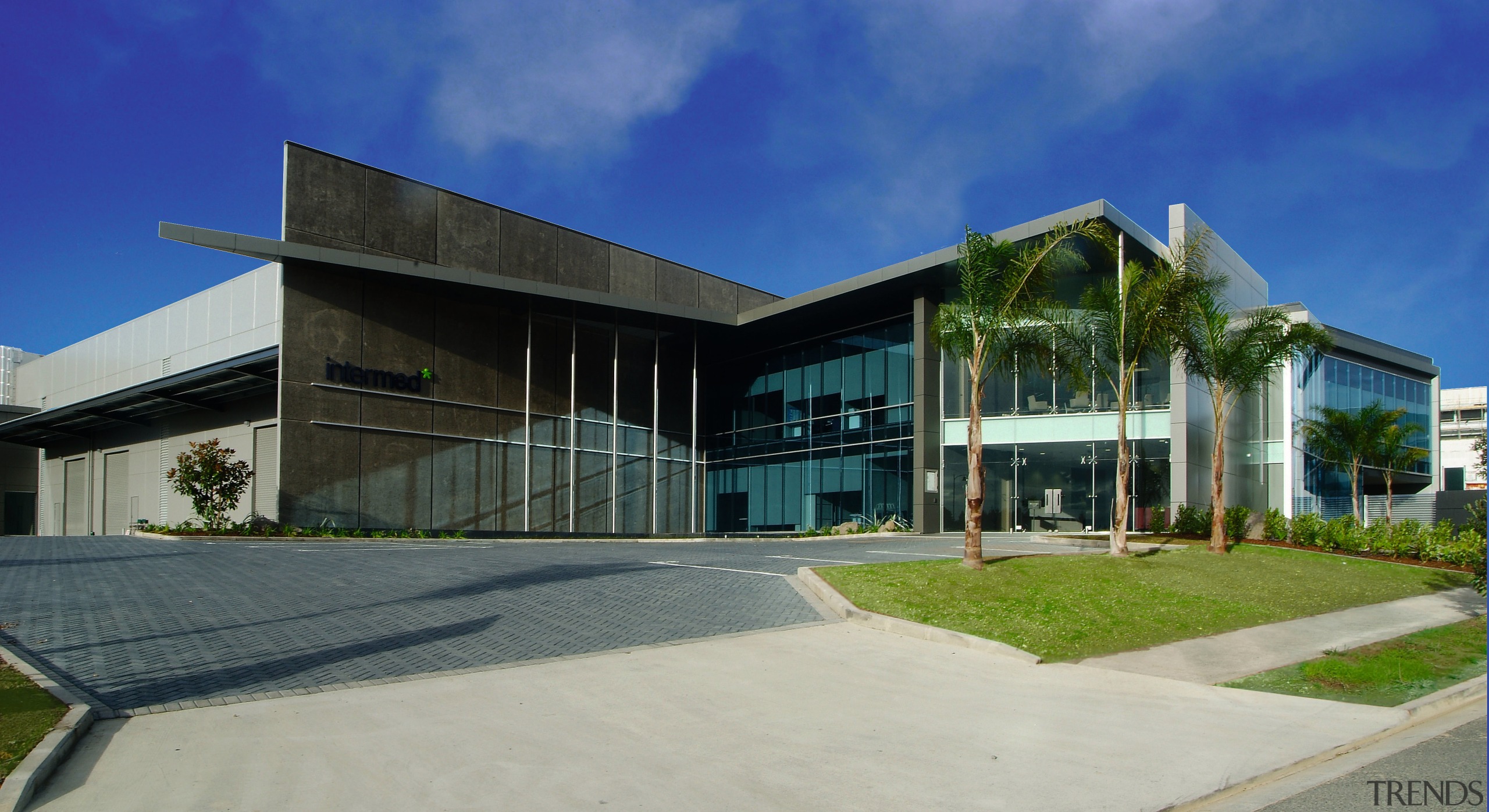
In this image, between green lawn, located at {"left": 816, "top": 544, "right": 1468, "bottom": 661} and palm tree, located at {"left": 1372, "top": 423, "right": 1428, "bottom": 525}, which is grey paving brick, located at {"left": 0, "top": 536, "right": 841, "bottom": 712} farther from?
palm tree, located at {"left": 1372, "top": 423, "right": 1428, "bottom": 525}

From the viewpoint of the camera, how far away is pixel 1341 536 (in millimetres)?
21125

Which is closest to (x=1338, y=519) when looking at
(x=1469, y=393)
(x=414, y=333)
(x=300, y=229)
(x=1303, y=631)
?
(x=1303, y=631)

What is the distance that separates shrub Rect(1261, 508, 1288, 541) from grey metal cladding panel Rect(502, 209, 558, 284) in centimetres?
2297

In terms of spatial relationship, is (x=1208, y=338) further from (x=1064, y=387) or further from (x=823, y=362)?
(x=823, y=362)

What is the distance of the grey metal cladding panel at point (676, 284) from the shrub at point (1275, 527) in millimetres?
21535

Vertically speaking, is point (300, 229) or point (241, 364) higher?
point (300, 229)

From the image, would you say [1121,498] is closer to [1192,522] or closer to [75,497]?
[1192,522]

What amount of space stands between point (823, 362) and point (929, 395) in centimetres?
549

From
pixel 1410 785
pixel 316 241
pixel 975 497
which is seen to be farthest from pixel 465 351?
pixel 1410 785

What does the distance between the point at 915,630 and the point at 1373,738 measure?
4.68 metres

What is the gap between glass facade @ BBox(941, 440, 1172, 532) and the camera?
28.3m

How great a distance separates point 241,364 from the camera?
2577 cm

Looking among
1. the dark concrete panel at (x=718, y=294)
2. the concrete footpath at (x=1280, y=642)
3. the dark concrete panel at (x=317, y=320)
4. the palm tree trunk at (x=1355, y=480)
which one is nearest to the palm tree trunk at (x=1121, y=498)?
the concrete footpath at (x=1280, y=642)

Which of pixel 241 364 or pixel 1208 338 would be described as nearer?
pixel 1208 338
